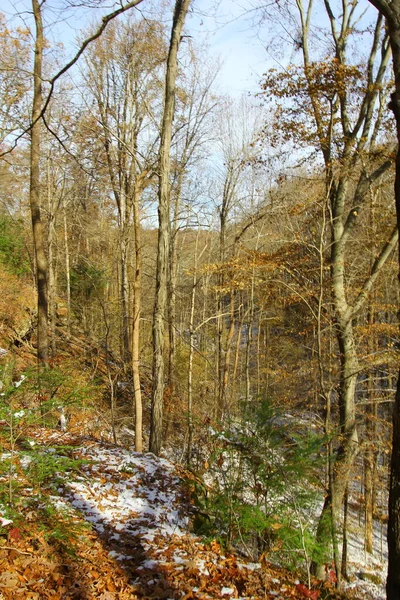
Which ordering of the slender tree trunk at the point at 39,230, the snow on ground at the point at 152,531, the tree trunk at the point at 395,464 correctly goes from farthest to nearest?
the slender tree trunk at the point at 39,230 → the snow on ground at the point at 152,531 → the tree trunk at the point at 395,464

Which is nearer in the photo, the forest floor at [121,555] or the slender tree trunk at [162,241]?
the forest floor at [121,555]

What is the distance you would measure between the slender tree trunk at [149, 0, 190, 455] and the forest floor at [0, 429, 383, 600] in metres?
1.96

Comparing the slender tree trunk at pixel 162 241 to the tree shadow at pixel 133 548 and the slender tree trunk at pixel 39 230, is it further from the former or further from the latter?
the slender tree trunk at pixel 39 230

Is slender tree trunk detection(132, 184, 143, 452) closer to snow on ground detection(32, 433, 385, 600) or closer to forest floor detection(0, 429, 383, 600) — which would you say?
snow on ground detection(32, 433, 385, 600)

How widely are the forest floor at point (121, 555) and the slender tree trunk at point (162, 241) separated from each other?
6.44 ft

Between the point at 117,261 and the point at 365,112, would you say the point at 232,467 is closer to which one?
the point at 365,112

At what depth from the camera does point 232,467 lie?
4.91 m

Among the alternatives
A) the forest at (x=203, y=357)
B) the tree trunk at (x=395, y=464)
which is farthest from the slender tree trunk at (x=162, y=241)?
the tree trunk at (x=395, y=464)

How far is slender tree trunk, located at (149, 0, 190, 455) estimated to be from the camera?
7.72 meters

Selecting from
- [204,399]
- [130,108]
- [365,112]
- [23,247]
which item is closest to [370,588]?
[204,399]

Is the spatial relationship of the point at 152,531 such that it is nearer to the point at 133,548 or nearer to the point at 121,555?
the point at 133,548

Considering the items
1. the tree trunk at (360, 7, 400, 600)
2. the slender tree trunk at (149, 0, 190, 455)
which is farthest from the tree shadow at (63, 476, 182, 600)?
the slender tree trunk at (149, 0, 190, 455)

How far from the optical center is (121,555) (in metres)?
3.99

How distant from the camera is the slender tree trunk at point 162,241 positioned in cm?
772
